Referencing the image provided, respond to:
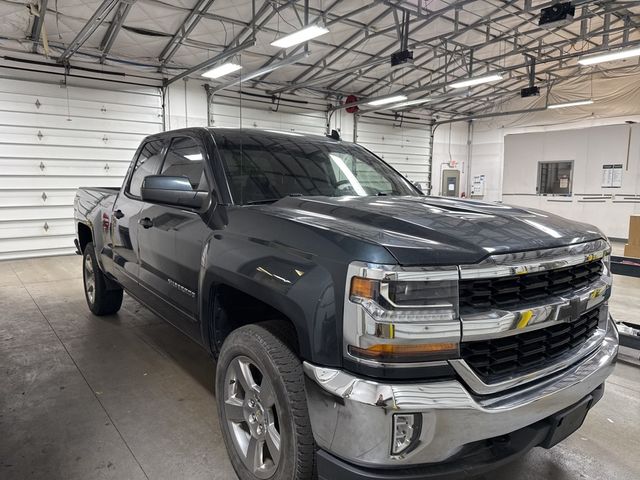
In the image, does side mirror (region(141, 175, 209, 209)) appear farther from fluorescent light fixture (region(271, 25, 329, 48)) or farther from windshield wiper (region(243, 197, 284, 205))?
fluorescent light fixture (region(271, 25, 329, 48))

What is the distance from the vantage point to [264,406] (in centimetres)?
181

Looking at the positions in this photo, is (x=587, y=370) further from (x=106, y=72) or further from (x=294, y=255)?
(x=106, y=72)

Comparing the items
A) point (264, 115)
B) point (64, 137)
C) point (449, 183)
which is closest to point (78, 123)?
point (64, 137)

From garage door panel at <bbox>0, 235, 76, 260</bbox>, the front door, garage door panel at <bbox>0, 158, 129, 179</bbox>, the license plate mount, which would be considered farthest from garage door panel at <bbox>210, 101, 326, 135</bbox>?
the license plate mount

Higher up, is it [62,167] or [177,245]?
[62,167]

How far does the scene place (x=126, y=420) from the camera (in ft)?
8.59

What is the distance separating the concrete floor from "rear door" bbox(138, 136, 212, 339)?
589 mm

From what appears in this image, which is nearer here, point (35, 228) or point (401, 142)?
point (35, 228)

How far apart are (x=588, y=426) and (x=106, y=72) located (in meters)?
10.6

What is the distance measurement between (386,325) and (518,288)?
1.72 ft

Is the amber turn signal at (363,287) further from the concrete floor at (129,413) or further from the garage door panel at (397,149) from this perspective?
the garage door panel at (397,149)

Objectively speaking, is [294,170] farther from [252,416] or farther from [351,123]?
[351,123]

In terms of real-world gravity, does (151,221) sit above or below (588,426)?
above

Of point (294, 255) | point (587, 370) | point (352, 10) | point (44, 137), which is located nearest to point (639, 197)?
point (352, 10)
